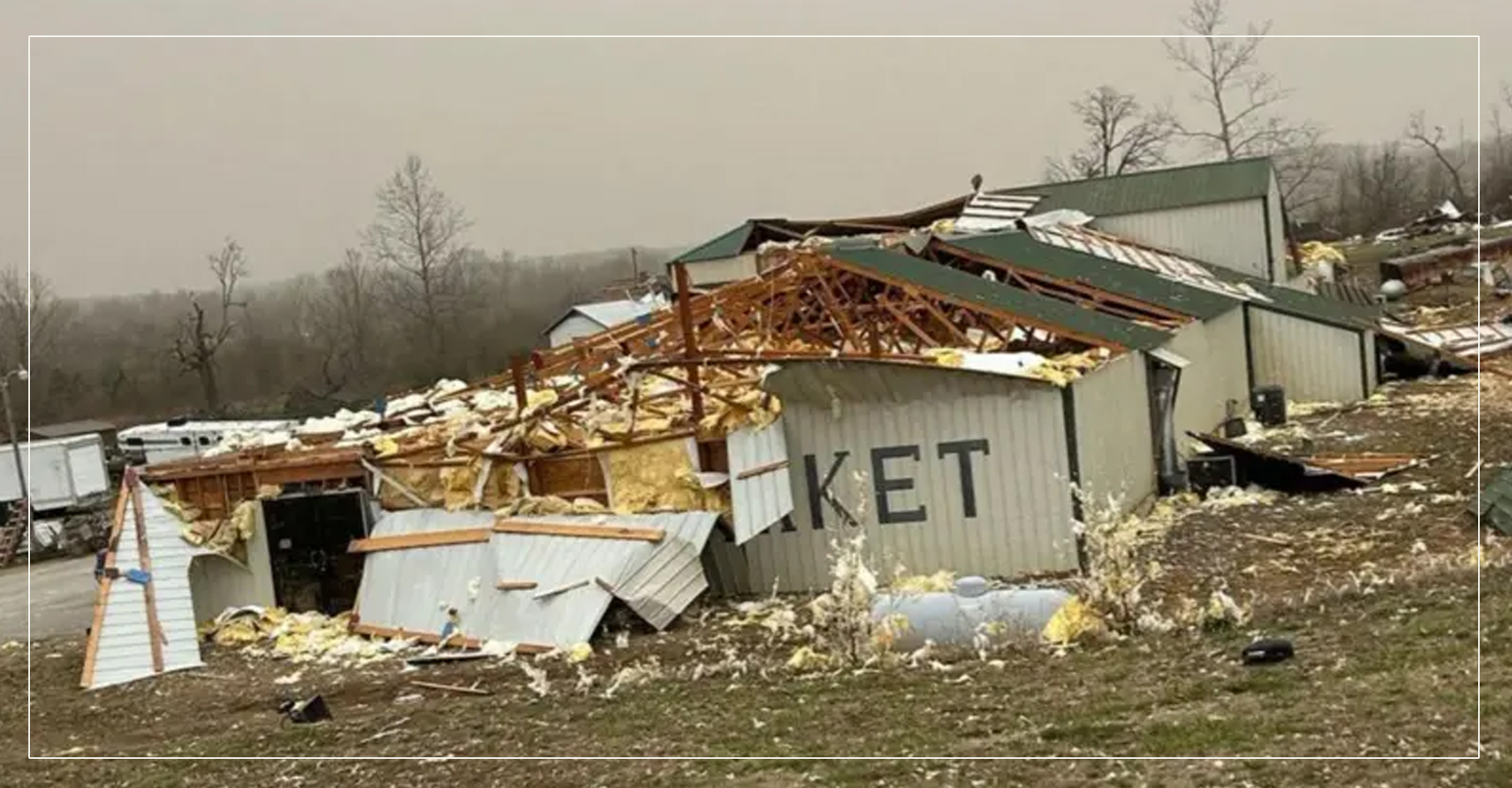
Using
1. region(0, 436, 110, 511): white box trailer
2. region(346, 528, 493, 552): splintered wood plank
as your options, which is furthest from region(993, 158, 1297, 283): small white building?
region(0, 436, 110, 511): white box trailer

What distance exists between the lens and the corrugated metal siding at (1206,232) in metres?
30.6

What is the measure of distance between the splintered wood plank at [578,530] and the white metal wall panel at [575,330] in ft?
6.71

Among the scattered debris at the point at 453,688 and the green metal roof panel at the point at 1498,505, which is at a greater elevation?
the green metal roof panel at the point at 1498,505

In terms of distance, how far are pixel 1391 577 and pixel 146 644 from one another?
12.3 m

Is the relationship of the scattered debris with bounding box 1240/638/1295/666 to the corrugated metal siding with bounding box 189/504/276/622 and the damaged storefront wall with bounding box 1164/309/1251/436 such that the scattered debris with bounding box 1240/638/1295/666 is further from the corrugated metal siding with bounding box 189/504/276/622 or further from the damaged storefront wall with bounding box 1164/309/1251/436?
the corrugated metal siding with bounding box 189/504/276/622

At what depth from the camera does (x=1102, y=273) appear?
22.5 meters

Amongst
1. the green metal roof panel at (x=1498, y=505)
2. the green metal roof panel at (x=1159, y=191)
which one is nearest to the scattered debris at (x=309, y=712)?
the green metal roof panel at (x=1498, y=505)

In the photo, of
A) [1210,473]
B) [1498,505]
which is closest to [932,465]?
[1210,473]

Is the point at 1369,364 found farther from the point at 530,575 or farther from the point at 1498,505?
the point at 530,575

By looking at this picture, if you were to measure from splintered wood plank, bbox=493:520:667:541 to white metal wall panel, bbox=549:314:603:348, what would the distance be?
205cm

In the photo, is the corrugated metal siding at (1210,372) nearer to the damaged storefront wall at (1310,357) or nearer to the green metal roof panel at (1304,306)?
the damaged storefront wall at (1310,357)

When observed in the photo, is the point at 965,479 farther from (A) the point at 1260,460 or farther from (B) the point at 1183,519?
(A) the point at 1260,460

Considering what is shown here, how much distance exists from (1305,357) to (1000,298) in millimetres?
9674

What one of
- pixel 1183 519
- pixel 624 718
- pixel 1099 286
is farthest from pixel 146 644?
pixel 1099 286
